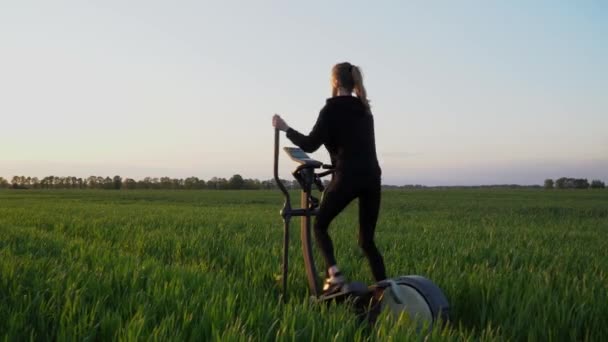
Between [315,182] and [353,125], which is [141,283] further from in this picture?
[353,125]

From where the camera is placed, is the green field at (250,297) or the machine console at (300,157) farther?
the machine console at (300,157)

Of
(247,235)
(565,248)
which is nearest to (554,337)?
(565,248)

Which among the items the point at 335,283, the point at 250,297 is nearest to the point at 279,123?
the point at 335,283

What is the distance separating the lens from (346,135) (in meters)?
3.92

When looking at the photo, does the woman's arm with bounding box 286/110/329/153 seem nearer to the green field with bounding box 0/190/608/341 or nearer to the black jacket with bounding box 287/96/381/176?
the black jacket with bounding box 287/96/381/176

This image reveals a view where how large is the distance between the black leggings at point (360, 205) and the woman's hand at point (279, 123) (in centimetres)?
57

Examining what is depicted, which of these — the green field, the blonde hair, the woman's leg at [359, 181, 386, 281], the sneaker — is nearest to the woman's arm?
the blonde hair

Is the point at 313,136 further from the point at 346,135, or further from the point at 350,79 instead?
the point at 350,79

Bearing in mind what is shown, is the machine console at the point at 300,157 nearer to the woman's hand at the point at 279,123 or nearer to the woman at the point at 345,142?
the woman at the point at 345,142

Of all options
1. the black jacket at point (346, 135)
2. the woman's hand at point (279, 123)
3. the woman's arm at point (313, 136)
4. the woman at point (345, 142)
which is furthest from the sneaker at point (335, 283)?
the woman's hand at point (279, 123)

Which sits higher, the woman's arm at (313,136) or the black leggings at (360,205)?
A: the woman's arm at (313,136)

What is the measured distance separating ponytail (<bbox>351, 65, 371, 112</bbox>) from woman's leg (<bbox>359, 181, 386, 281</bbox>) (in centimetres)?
69

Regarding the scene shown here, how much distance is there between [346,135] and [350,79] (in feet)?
1.49

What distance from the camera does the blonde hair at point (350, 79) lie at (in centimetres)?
391
